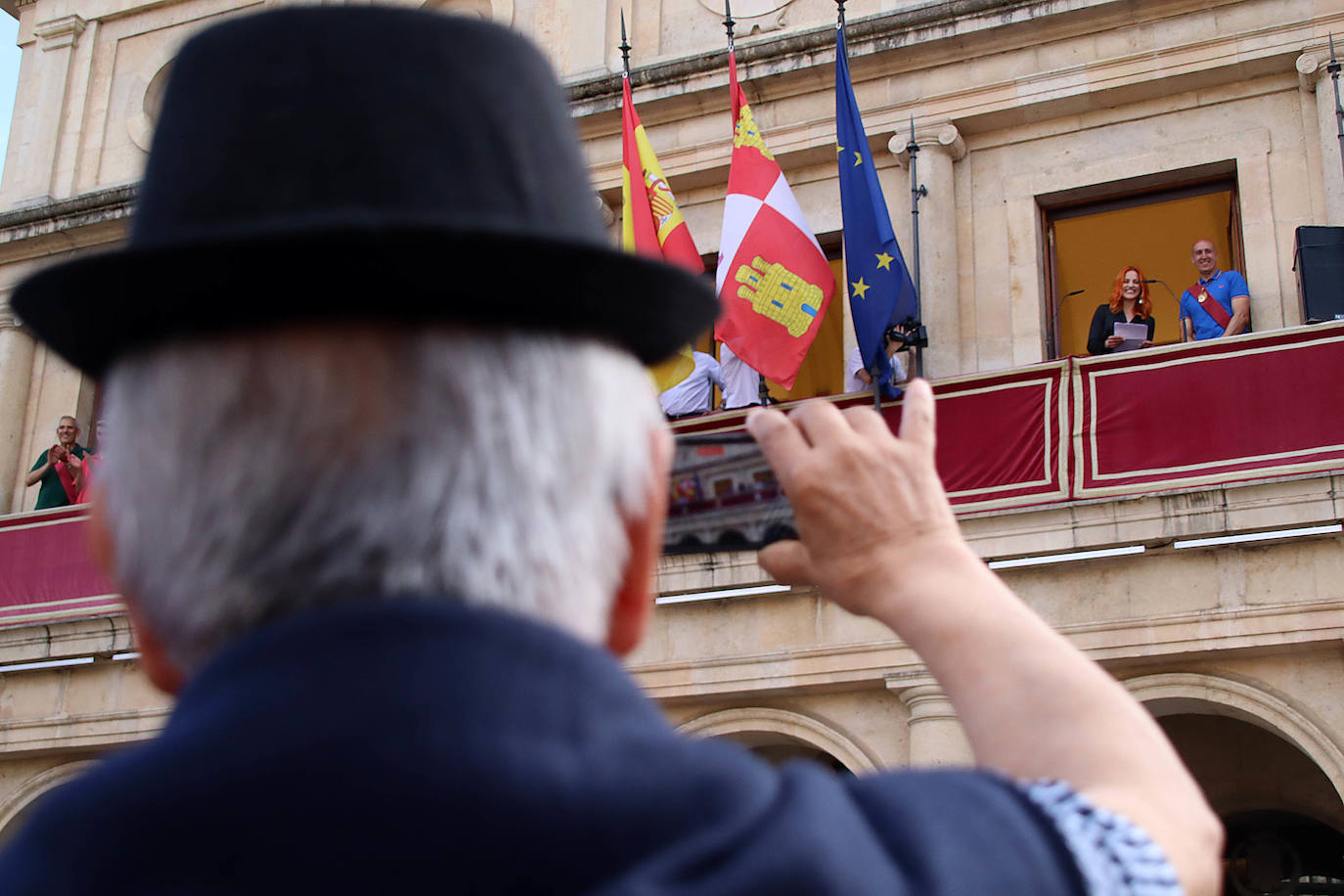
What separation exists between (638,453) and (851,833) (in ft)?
0.94

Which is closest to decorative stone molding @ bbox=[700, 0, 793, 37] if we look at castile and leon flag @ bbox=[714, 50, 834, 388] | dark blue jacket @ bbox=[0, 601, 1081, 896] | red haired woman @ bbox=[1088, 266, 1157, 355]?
castile and leon flag @ bbox=[714, 50, 834, 388]

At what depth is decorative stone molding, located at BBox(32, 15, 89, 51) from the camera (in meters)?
17.4

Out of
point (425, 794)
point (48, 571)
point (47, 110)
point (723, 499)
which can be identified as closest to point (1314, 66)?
point (48, 571)

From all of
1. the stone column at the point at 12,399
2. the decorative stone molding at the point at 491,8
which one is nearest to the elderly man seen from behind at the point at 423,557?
the decorative stone molding at the point at 491,8

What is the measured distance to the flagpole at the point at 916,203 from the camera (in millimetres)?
11477

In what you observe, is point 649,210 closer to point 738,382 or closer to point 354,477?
point 738,382

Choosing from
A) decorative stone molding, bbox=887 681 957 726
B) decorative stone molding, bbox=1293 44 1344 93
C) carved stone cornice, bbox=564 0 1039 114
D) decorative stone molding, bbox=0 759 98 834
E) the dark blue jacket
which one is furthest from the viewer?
decorative stone molding, bbox=0 759 98 834

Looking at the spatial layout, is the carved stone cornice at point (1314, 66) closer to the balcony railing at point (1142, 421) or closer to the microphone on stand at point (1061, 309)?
the microphone on stand at point (1061, 309)

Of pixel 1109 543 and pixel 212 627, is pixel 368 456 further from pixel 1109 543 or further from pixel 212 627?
pixel 1109 543

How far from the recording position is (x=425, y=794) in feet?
2.50

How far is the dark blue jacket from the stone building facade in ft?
30.4

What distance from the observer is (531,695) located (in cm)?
80

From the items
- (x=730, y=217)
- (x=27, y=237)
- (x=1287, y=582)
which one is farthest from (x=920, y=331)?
(x=27, y=237)

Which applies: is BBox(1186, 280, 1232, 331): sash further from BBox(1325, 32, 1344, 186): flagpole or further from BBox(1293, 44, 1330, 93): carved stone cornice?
BBox(1293, 44, 1330, 93): carved stone cornice
